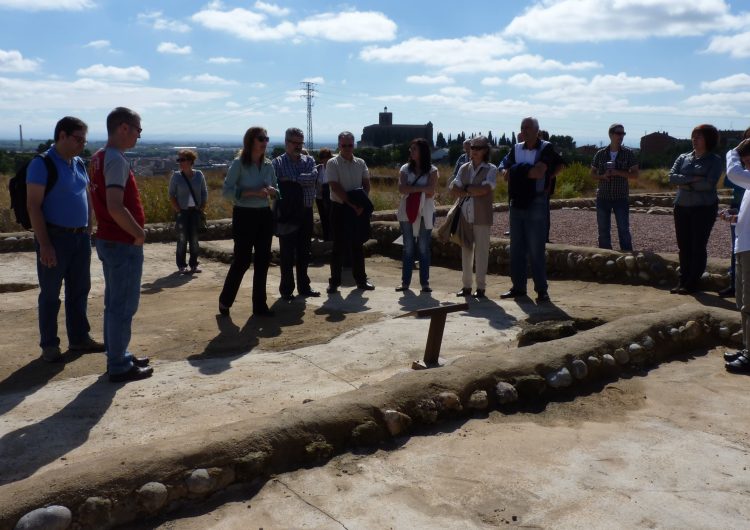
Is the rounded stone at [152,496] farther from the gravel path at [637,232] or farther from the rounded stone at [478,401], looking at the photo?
the gravel path at [637,232]

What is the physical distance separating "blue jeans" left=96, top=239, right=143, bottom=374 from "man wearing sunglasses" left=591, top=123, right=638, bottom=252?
626 centimetres

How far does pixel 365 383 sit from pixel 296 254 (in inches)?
130

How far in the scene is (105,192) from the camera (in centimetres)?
509

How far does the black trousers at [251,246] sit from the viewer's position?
696 cm

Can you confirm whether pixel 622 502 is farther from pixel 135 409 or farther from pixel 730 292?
pixel 730 292

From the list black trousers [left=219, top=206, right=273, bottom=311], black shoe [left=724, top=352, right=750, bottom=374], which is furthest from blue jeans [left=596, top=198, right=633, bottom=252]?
black trousers [left=219, top=206, right=273, bottom=311]

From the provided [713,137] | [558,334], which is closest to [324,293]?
[558,334]

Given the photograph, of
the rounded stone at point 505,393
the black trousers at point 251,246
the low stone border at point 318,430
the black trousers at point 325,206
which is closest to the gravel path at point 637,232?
the black trousers at point 325,206

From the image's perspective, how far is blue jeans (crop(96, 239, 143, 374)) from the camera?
510 cm

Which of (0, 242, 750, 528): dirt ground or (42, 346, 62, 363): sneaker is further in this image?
(42, 346, 62, 363): sneaker

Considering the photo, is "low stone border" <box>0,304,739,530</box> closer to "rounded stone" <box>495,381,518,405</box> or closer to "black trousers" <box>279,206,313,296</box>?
"rounded stone" <box>495,381,518,405</box>

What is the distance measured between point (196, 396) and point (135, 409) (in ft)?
1.27

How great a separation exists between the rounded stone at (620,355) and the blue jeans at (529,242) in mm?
2322

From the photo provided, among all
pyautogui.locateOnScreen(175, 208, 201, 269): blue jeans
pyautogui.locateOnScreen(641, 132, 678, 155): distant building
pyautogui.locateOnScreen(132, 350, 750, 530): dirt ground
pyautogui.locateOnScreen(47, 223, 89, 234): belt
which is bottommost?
pyautogui.locateOnScreen(132, 350, 750, 530): dirt ground
